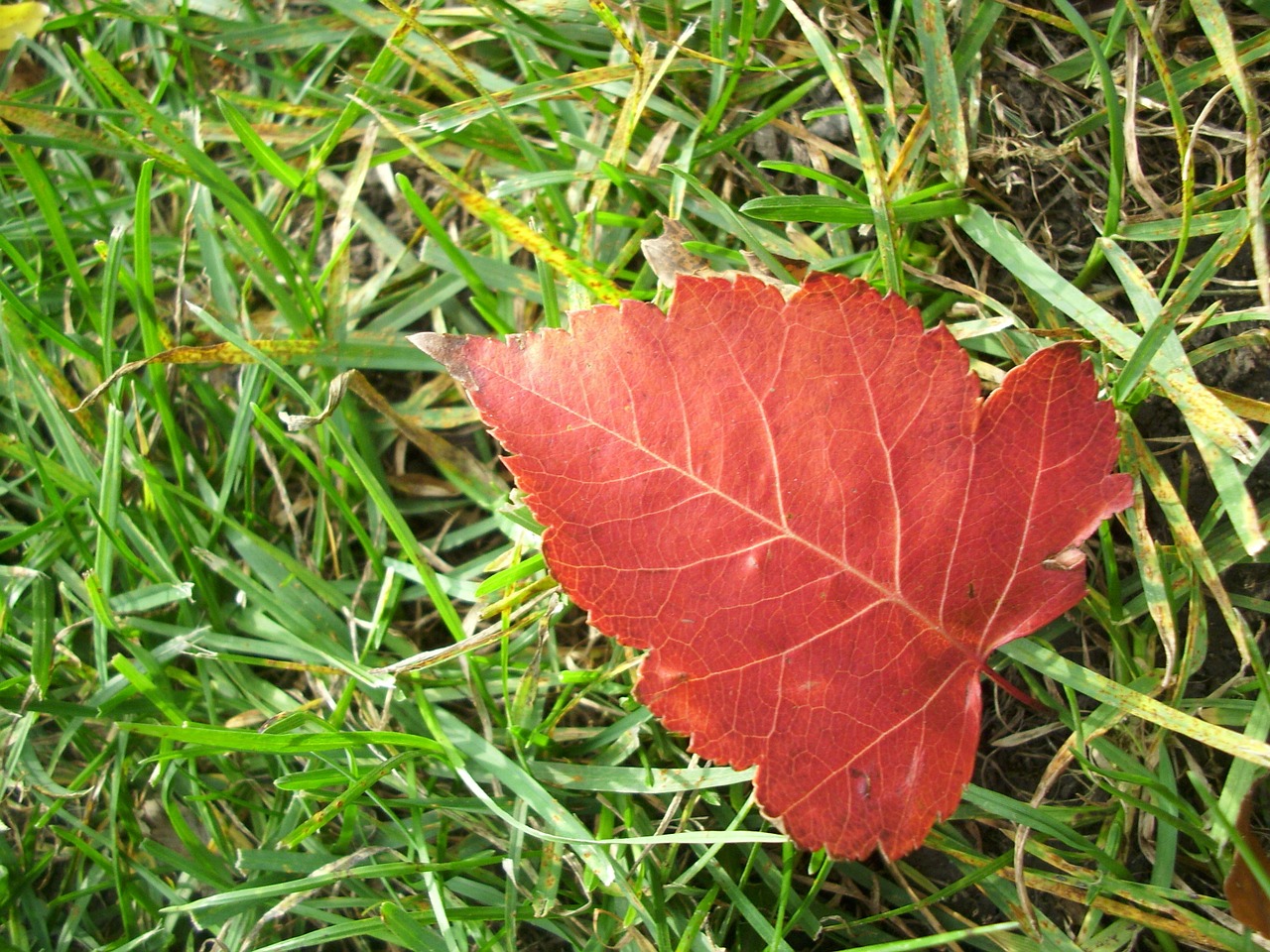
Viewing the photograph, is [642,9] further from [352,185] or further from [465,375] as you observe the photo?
[465,375]

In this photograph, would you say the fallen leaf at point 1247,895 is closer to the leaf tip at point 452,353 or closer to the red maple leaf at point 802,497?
the red maple leaf at point 802,497

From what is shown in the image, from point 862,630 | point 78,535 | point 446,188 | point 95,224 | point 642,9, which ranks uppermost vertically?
point 642,9

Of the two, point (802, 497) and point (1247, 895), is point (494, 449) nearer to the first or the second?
point (802, 497)

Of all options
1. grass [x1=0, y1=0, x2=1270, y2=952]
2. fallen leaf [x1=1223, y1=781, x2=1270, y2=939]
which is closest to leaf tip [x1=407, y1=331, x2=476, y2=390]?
grass [x1=0, y1=0, x2=1270, y2=952]

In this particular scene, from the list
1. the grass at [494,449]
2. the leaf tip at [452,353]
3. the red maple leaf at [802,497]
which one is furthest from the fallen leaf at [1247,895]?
the leaf tip at [452,353]

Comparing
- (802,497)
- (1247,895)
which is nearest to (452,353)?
(802,497)

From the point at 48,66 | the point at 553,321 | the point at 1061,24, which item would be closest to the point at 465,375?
the point at 553,321

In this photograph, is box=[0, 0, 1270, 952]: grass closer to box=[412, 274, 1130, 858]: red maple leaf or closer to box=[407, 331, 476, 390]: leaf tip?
box=[412, 274, 1130, 858]: red maple leaf
